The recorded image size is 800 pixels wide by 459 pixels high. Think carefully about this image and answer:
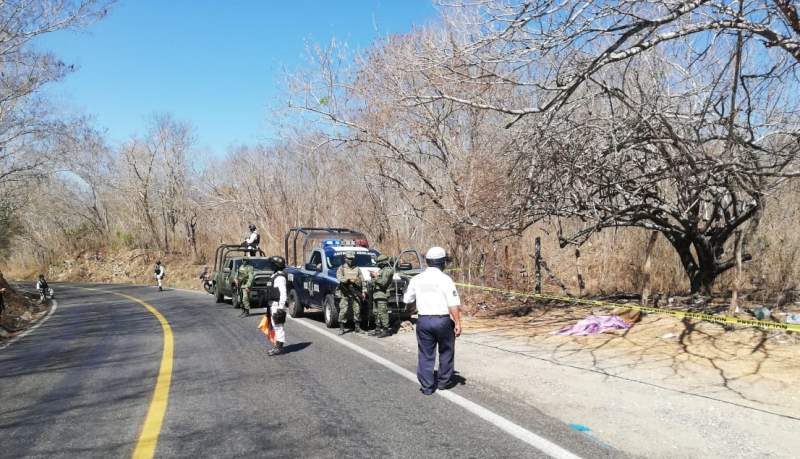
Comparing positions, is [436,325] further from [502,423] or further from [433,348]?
[502,423]

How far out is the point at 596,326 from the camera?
11.0 meters

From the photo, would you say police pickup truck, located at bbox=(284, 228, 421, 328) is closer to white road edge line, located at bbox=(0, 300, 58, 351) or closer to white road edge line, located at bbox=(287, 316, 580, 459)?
white road edge line, located at bbox=(287, 316, 580, 459)

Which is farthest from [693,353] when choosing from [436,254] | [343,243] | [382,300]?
[343,243]

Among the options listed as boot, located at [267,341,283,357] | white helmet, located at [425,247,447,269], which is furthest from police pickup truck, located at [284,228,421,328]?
A: white helmet, located at [425,247,447,269]

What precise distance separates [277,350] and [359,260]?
202 inches

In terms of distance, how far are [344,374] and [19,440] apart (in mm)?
3677

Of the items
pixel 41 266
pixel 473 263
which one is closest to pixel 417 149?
pixel 473 263

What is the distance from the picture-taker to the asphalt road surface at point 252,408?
5031 millimetres

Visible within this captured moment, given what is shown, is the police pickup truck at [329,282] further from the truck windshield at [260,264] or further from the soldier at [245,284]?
the truck windshield at [260,264]

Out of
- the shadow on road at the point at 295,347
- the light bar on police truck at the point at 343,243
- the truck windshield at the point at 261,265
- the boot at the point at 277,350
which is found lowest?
the shadow on road at the point at 295,347

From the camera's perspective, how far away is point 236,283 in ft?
59.2

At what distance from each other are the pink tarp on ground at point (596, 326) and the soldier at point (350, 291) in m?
3.87

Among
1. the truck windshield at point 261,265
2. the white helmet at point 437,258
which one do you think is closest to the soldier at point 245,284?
the truck windshield at point 261,265

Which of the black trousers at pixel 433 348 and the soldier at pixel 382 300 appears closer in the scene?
the black trousers at pixel 433 348
